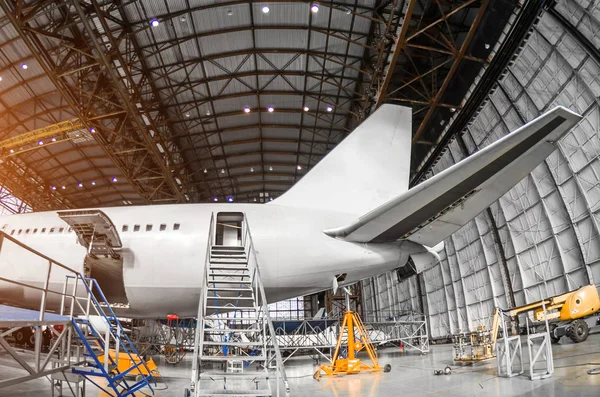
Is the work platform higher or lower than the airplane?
lower

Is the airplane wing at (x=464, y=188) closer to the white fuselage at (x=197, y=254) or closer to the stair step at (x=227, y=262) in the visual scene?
the white fuselage at (x=197, y=254)

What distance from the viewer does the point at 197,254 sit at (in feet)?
38.1

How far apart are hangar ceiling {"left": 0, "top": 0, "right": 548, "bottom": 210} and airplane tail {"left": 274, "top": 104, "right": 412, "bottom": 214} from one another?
20.0 ft

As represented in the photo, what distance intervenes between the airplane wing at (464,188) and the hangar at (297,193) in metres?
0.07

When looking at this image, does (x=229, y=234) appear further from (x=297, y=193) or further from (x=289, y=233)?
(x=289, y=233)

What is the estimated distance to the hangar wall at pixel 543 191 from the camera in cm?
1820

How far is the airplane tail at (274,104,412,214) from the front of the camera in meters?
12.8

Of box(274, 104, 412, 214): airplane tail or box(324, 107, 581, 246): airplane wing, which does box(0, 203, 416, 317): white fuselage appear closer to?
box(274, 104, 412, 214): airplane tail

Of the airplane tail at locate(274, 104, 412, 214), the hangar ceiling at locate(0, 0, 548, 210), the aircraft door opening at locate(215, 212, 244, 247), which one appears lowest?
the aircraft door opening at locate(215, 212, 244, 247)

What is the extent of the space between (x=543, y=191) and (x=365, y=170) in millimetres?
14866

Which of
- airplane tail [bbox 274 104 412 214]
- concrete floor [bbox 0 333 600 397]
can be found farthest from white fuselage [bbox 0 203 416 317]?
concrete floor [bbox 0 333 600 397]

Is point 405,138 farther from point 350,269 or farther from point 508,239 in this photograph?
point 508,239

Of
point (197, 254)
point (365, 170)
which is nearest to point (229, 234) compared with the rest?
point (197, 254)

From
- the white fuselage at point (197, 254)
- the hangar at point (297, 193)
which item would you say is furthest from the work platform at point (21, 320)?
the white fuselage at point (197, 254)
